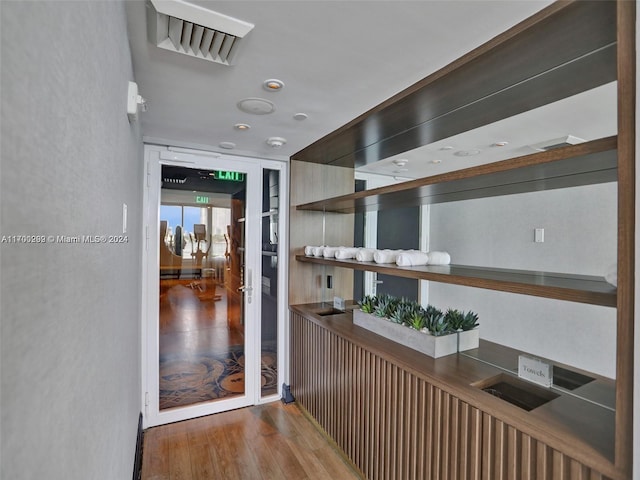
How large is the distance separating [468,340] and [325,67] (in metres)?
1.59

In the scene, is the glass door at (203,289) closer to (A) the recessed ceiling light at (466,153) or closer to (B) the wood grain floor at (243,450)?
(B) the wood grain floor at (243,450)

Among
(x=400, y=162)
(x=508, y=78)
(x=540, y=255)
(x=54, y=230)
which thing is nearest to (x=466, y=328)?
(x=540, y=255)

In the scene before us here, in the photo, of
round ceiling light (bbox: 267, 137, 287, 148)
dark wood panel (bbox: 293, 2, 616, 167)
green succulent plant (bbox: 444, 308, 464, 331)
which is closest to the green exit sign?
round ceiling light (bbox: 267, 137, 287, 148)

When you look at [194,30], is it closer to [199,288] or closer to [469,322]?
[469,322]

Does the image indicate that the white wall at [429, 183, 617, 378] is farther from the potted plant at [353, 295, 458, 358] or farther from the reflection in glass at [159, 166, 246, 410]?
the reflection in glass at [159, 166, 246, 410]

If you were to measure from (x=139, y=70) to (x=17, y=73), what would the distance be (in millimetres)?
Result: 1460

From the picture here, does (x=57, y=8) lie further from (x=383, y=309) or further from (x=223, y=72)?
(x=383, y=309)

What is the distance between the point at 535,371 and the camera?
1.40 m

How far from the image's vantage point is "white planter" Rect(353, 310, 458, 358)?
1714mm

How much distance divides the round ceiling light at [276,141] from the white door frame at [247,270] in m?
0.43

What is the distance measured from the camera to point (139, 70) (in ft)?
5.14

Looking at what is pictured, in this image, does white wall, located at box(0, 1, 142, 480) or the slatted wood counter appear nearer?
white wall, located at box(0, 1, 142, 480)

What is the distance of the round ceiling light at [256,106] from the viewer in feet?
6.17

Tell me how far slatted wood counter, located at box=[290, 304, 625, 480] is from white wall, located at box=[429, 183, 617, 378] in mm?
155
